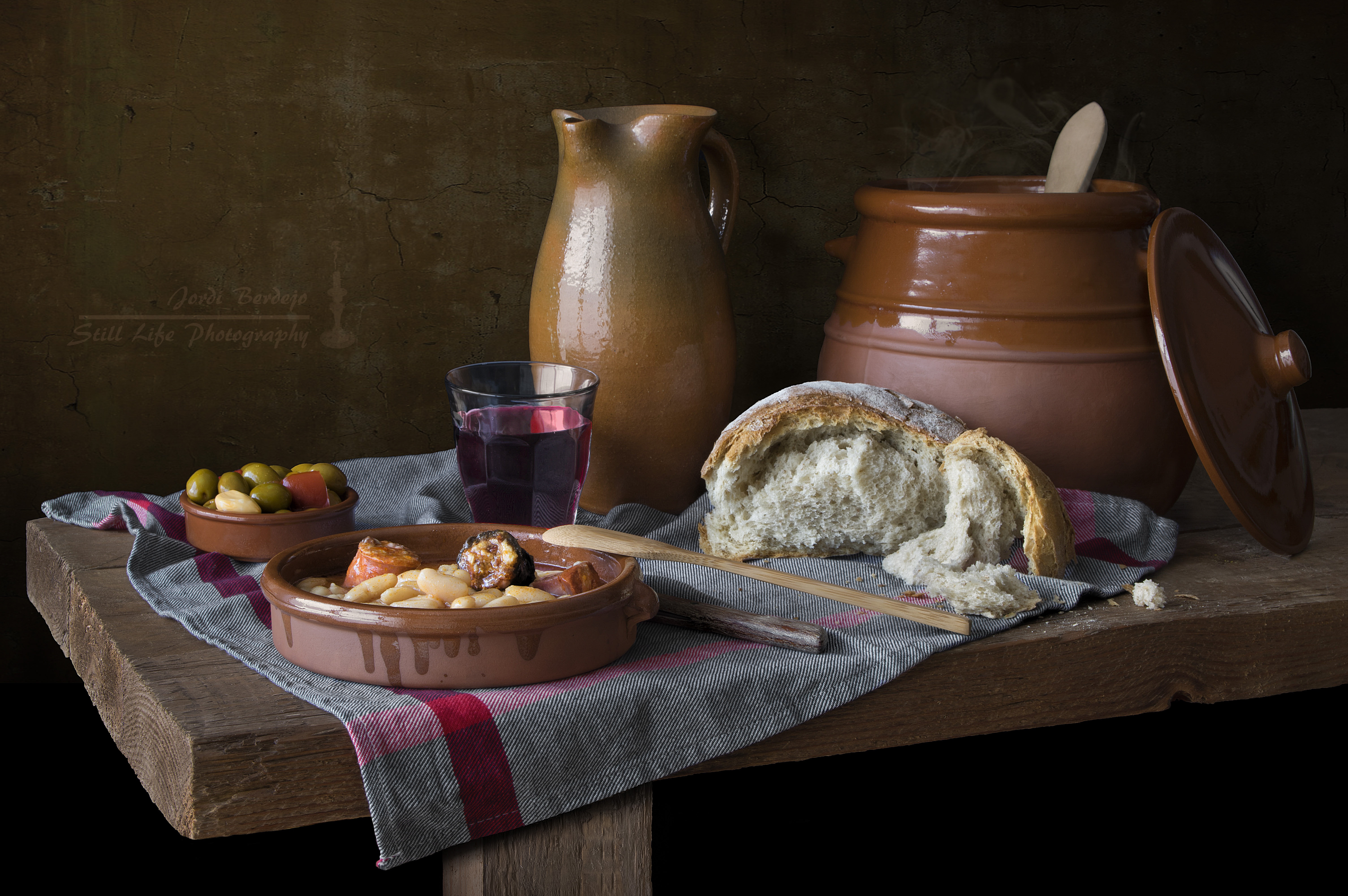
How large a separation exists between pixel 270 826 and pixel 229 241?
1.12 m

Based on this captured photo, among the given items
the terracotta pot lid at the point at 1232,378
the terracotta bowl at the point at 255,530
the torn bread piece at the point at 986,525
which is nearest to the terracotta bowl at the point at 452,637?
the terracotta bowl at the point at 255,530

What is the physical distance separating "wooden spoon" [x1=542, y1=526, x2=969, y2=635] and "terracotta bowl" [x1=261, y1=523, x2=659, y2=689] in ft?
0.27

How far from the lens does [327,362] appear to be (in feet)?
5.72

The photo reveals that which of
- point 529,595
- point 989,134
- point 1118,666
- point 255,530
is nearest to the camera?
point 529,595

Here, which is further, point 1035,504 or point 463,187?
point 463,187

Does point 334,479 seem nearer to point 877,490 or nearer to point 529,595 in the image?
point 529,595

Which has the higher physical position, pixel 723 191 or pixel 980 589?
pixel 723 191

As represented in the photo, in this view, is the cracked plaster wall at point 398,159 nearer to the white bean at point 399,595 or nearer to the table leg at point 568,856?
the white bean at point 399,595

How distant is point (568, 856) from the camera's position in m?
0.79

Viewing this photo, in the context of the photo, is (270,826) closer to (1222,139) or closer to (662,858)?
(662,858)

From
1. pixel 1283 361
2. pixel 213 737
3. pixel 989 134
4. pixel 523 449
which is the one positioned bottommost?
pixel 213 737

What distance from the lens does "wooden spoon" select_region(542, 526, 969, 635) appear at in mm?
895

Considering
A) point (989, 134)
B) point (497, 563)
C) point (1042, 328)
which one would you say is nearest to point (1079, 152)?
point (1042, 328)

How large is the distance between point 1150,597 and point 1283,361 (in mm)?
323
